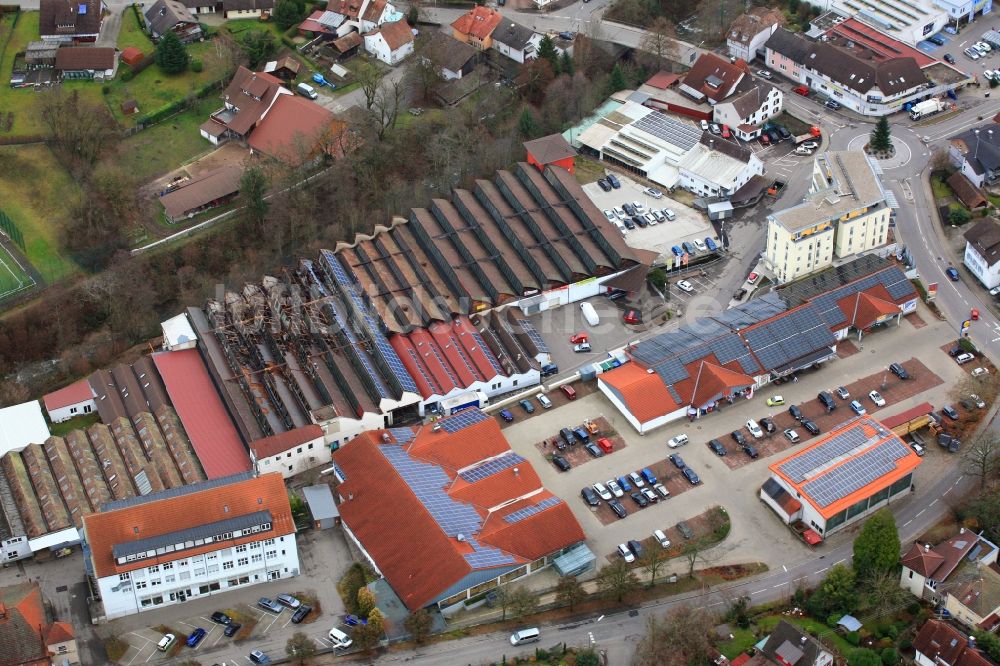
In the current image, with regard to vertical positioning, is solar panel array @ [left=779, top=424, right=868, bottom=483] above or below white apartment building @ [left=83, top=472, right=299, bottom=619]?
above

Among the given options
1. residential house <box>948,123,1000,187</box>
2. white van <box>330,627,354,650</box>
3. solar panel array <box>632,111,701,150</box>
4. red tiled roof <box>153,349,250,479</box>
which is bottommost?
red tiled roof <box>153,349,250,479</box>

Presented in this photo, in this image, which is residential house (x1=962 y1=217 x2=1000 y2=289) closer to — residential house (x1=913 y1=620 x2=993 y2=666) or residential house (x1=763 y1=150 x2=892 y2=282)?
residential house (x1=763 y1=150 x2=892 y2=282)

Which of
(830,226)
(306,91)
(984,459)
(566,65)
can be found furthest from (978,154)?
(306,91)

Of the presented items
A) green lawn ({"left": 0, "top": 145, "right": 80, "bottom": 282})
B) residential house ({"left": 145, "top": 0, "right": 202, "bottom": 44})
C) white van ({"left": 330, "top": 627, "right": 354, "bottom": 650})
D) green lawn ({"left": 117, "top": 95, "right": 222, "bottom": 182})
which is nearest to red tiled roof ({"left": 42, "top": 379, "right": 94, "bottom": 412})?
green lawn ({"left": 0, "top": 145, "right": 80, "bottom": 282})

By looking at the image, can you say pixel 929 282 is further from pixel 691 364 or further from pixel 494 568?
pixel 494 568

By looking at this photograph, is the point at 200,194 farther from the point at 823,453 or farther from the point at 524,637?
the point at 823,453

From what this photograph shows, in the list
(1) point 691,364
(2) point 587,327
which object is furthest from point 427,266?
(1) point 691,364

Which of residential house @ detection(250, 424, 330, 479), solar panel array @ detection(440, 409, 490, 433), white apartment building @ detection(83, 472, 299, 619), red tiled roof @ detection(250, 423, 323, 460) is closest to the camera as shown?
white apartment building @ detection(83, 472, 299, 619)
